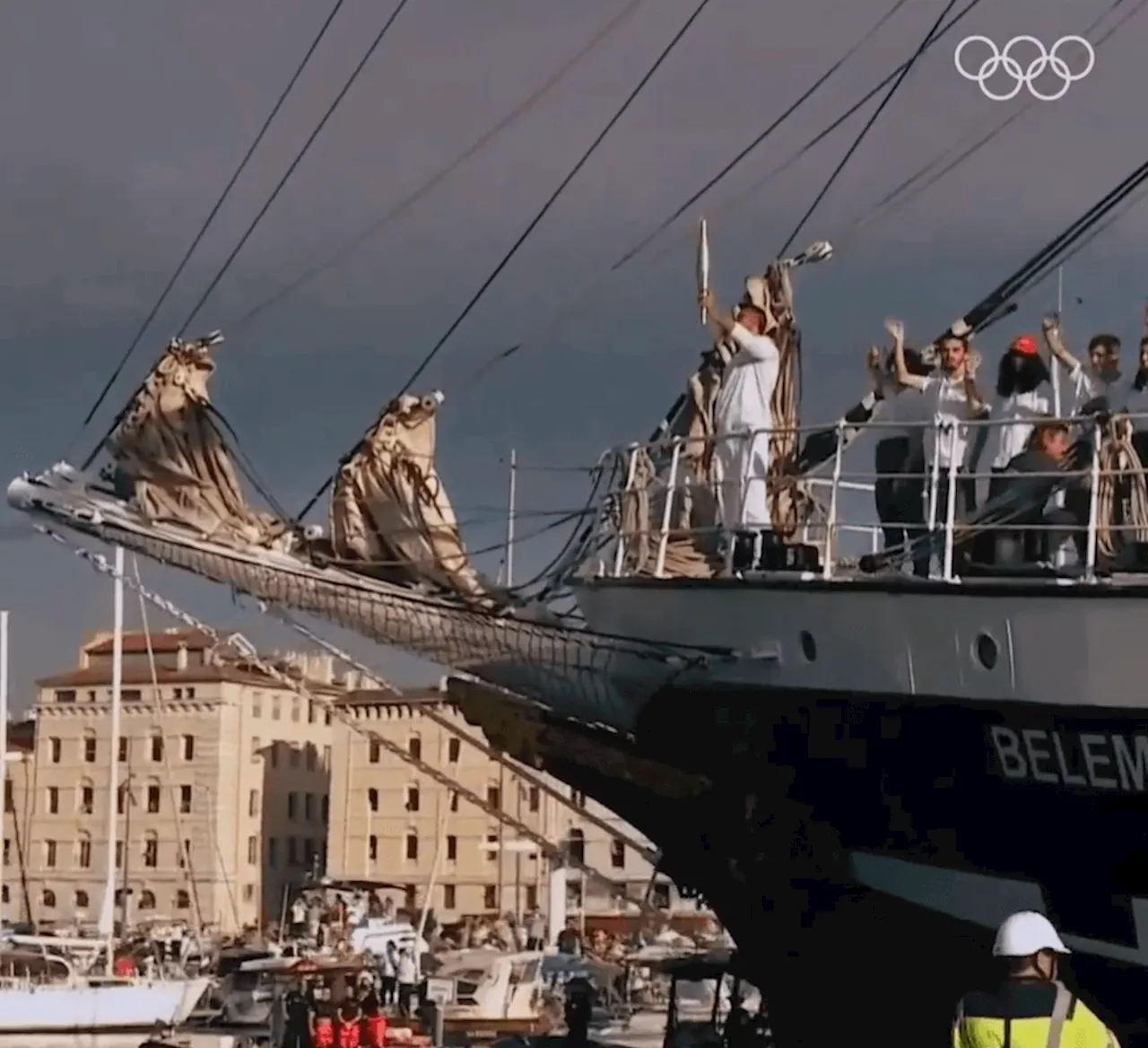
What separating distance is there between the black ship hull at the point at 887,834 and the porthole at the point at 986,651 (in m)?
0.21

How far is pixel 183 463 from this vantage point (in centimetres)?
1459

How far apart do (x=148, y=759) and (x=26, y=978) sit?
4393 cm

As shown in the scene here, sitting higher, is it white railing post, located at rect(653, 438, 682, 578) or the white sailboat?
white railing post, located at rect(653, 438, 682, 578)

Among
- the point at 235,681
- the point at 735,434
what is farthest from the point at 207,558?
the point at 235,681

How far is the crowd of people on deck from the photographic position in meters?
10.9

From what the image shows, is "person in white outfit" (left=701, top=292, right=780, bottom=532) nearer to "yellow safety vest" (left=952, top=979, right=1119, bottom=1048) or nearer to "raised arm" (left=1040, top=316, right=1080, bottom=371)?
"raised arm" (left=1040, top=316, right=1080, bottom=371)

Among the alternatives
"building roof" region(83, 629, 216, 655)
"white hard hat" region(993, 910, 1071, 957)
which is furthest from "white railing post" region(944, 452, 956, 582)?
"building roof" region(83, 629, 216, 655)

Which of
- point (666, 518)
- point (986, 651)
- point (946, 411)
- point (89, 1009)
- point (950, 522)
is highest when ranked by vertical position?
point (946, 411)

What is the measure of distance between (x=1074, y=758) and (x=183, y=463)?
6.74 m

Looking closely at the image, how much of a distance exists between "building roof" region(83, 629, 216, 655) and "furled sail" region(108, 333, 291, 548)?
2396 inches

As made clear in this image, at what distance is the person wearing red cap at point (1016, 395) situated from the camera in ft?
38.3

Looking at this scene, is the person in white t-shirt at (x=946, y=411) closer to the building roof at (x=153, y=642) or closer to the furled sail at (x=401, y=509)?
the furled sail at (x=401, y=509)

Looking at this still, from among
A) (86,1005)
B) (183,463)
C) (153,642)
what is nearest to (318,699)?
(183,463)

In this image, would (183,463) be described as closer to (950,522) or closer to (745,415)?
(745,415)
